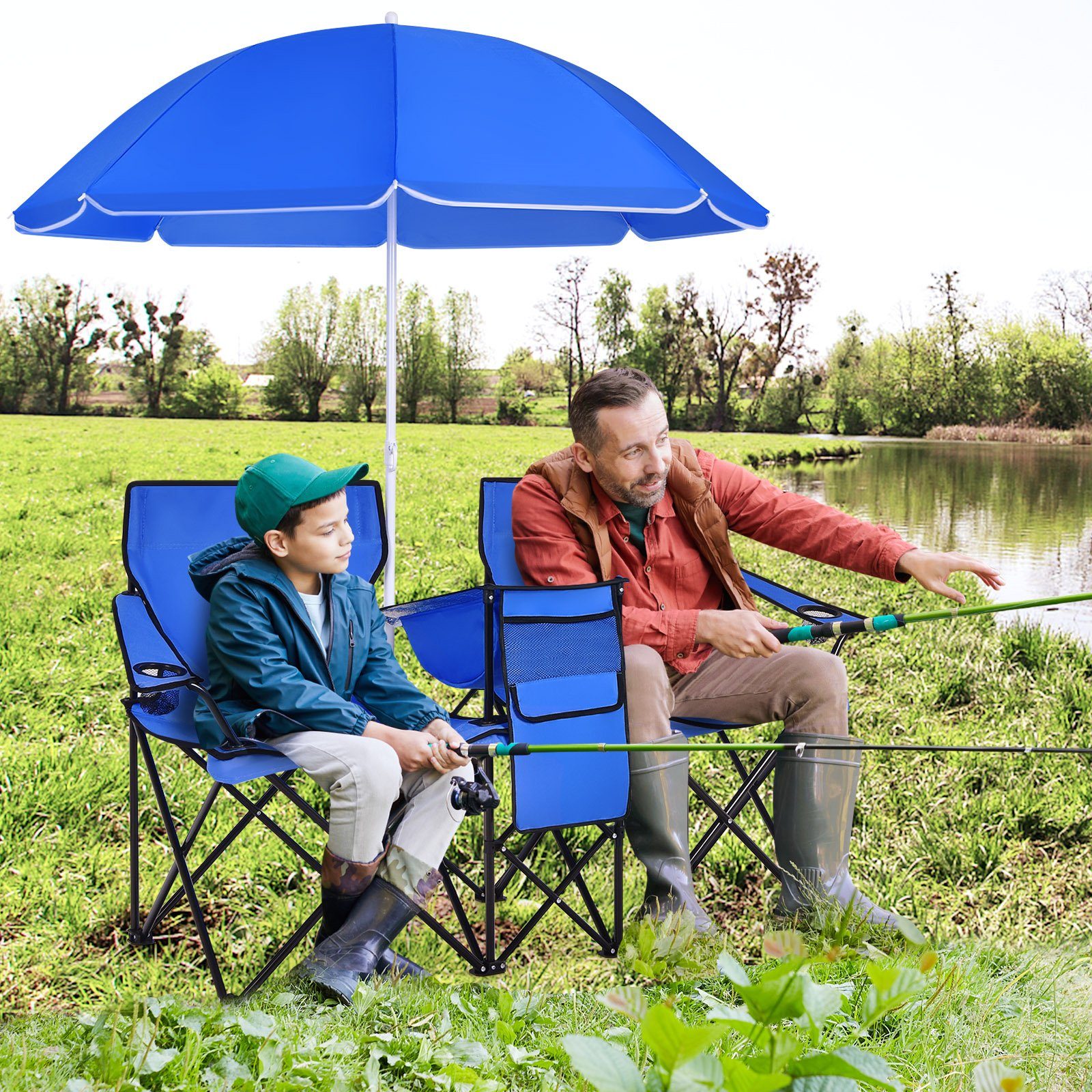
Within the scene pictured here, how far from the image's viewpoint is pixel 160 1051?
1479 mm

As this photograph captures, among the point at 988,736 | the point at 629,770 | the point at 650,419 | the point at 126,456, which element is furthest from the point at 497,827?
the point at 126,456

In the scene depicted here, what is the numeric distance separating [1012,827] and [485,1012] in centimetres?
177

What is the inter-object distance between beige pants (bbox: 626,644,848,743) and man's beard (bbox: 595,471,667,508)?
12.6 inches

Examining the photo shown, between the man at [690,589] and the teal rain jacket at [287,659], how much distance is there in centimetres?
41

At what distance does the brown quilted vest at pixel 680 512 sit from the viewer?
249 cm

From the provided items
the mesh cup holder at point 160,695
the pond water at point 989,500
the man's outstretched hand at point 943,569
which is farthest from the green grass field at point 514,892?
the pond water at point 989,500

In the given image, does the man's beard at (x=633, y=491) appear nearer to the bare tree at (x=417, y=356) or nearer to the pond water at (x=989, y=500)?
the pond water at (x=989, y=500)

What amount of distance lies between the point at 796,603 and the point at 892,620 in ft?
2.36

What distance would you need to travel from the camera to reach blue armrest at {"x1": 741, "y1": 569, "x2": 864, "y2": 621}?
2611mm

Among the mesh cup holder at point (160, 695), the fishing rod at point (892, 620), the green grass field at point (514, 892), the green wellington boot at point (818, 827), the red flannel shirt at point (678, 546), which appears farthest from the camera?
the red flannel shirt at point (678, 546)

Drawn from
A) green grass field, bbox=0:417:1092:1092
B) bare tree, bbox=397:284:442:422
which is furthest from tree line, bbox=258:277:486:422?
green grass field, bbox=0:417:1092:1092

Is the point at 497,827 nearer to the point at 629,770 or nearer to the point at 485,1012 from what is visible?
the point at 629,770

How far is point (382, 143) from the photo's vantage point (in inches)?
90.8

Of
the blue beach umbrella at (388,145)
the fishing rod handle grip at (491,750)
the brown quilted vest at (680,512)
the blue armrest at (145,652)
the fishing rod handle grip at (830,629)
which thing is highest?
the blue beach umbrella at (388,145)
